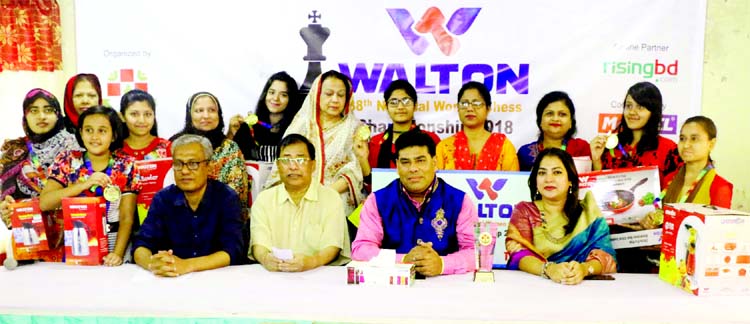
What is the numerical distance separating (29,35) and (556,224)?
10.6 feet

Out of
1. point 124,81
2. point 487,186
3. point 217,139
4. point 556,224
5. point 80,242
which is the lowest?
point 80,242

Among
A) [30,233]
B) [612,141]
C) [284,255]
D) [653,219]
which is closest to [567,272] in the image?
[653,219]

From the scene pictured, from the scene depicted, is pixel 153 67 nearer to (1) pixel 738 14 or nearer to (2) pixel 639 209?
(2) pixel 639 209

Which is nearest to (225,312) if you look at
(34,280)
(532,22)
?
(34,280)

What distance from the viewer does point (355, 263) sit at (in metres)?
2.38

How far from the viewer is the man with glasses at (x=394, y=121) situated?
345 cm

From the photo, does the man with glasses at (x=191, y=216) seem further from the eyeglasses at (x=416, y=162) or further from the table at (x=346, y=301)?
the eyeglasses at (x=416, y=162)

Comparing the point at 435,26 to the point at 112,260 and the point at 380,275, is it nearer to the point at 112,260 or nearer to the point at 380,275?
the point at 380,275

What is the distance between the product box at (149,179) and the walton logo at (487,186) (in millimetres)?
1610

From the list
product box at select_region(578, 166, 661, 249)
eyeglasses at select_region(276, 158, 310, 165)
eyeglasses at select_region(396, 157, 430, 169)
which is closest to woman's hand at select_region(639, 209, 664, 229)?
product box at select_region(578, 166, 661, 249)

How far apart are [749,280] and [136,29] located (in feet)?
11.2

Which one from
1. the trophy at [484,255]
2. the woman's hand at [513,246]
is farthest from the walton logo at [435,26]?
the trophy at [484,255]

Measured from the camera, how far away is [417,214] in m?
2.69

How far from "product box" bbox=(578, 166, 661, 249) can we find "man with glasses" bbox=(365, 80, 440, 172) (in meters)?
0.92
